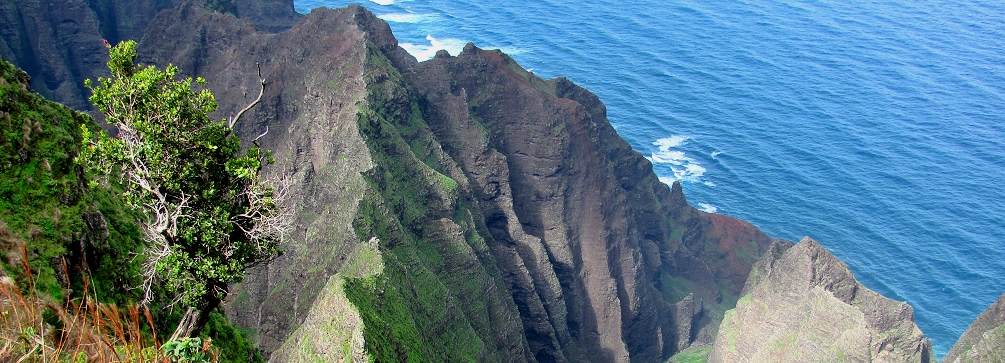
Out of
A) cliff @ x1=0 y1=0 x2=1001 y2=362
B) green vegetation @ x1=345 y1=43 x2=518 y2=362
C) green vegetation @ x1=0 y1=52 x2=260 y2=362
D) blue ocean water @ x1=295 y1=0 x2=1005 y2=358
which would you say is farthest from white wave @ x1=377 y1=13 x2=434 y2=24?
green vegetation @ x1=0 y1=52 x2=260 y2=362

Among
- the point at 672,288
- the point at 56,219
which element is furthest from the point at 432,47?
the point at 56,219

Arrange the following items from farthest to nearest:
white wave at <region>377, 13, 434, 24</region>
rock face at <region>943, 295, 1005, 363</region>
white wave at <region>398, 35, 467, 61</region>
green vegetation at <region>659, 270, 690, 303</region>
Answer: white wave at <region>377, 13, 434, 24</region> < white wave at <region>398, 35, 467, 61</region> < green vegetation at <region>659, 270, 690, 303</region> < rock face at <region>943, 295, 1005, 363</region>

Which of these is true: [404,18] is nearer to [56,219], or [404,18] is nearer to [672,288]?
[672,288]

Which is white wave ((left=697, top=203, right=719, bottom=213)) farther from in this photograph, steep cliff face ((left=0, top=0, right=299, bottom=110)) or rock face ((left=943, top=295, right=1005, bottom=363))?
steep cliff face ((left=0, top=0, right=299, bottom=110))

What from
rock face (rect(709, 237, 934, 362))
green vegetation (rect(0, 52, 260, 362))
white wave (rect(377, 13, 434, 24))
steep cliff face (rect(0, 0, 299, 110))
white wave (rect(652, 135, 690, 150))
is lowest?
white wave (rect(652, 135, 690, 150))

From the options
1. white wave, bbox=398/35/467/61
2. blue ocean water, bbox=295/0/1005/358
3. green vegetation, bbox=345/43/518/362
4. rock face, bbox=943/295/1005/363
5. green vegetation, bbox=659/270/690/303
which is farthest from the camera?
white wave, bbox=398/35/467/61

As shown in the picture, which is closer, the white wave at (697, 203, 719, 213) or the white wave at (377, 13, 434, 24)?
the white wave at (697, 203, 719, 213)
